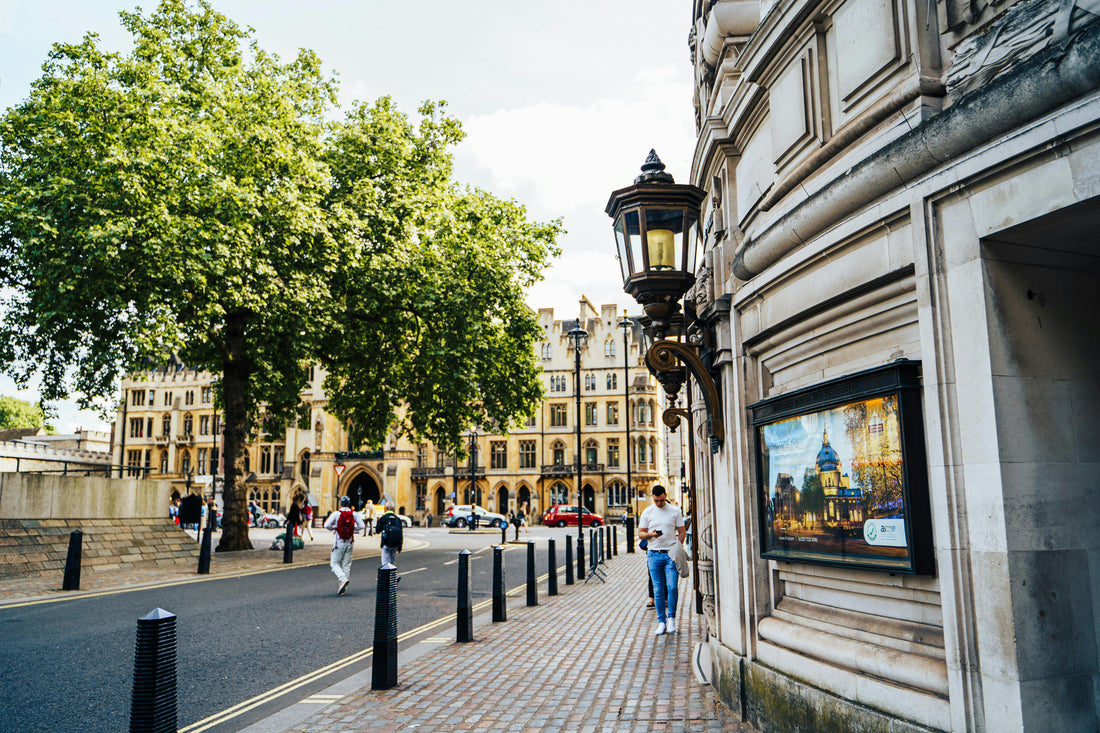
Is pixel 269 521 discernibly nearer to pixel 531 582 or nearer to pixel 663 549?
pixel 531 582

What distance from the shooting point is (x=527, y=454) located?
6644cm

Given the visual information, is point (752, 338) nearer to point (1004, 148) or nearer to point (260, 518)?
point (1004, 148)

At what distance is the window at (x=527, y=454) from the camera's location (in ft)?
217

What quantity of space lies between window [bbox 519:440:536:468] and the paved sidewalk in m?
55.8

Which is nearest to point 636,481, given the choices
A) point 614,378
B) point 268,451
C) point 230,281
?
point 614,378

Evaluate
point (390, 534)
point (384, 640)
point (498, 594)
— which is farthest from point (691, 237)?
point (390, 534)

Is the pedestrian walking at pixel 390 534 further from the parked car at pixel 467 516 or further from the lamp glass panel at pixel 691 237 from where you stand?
the parked car at pixel 467 516

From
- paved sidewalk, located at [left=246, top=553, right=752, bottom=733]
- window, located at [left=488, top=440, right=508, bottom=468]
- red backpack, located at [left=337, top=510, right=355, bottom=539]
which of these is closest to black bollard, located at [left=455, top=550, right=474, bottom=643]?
paved sidewalk, located at [left=246, top=553, right=752, bottom=733]

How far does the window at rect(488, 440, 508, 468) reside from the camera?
6700 cm

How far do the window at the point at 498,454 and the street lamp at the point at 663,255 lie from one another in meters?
60.9

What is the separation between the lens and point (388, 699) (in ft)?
21.1

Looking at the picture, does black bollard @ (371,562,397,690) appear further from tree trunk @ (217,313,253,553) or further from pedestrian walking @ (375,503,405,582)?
tree trunk @ (217,313,253,553)

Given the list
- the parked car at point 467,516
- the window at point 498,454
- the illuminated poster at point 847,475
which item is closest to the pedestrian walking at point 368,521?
the parked car at point 467,516

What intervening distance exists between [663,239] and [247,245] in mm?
13644
